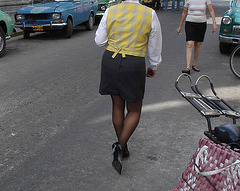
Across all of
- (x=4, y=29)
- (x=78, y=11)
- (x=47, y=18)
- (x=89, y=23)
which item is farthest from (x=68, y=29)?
(x=4, y=29)

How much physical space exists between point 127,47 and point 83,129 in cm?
163

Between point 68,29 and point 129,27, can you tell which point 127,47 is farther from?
point 68,29

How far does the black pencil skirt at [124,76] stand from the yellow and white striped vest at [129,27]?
64mm

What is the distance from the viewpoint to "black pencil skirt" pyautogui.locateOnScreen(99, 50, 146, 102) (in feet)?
9.87

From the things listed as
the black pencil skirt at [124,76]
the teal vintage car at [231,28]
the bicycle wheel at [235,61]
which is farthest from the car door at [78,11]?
the black pencil skirt at [124,76]

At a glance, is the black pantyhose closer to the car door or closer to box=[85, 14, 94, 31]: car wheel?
the car door

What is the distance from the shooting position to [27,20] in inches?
446

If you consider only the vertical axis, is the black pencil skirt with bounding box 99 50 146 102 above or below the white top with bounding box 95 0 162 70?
below

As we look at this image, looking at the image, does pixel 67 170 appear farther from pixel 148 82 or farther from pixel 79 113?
pixel 148 82

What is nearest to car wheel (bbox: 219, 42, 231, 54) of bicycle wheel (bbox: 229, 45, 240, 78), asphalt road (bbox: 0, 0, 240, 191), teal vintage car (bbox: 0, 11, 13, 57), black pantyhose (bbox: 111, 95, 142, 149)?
asphalt road (bbox: 0, 0, 240, 191)

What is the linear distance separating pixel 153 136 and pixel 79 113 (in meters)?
1.27

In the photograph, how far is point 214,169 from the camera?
1695mm

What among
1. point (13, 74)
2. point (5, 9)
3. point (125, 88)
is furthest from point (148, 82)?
point (5, 9)

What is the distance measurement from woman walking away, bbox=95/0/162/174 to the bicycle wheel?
4.03 m
